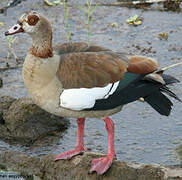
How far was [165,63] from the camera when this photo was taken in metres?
8.09

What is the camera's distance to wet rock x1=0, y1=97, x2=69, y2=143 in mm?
6395

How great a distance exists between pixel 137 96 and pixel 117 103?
209 millimetres

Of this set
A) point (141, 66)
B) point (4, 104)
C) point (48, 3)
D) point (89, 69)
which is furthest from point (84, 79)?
point (48, 3)

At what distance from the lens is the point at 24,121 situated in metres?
→ 6.42

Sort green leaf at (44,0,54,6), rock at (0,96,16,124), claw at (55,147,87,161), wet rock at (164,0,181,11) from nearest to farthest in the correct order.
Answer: claw at (55,147,87,161) → rock at (0,96,16,124) → wet rock at (164,0,181,11) → green leaf at (44,0,54,6)

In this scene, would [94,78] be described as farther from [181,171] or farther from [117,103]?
[181,171]

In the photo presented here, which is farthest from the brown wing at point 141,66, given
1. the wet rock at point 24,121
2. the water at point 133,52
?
the wet rock at point 24,121

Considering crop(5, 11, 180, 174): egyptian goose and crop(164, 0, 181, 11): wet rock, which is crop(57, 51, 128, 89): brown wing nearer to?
crop(5, 11, 180, 174): egyptian goose

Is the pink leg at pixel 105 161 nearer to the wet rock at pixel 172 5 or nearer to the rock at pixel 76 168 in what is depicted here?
the rock at pixel 76 168

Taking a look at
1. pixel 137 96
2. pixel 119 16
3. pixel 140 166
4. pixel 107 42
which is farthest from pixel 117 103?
pixel 119 16

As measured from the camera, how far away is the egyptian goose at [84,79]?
522 cm

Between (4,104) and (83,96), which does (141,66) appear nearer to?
(83,96)

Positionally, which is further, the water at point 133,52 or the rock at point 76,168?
the water at point 133,52

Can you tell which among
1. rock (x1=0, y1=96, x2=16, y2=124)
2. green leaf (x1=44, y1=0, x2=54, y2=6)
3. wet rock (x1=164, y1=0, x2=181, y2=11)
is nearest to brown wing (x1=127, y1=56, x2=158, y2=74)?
rock (x1=0, y1=96, x2=16, y2=124)
